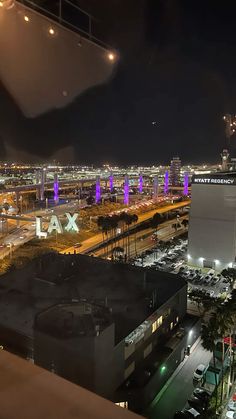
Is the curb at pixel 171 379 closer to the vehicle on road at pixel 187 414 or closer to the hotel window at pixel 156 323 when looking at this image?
the vehicle on road at pixel 187 414

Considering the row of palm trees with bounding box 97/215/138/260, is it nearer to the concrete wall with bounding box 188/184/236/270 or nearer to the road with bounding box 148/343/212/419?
the concrete wall with bounding box 188/184/236/270

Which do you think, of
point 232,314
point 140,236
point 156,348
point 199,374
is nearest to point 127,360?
point 156,348

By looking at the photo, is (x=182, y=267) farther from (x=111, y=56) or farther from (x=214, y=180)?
(x=111, y=56)

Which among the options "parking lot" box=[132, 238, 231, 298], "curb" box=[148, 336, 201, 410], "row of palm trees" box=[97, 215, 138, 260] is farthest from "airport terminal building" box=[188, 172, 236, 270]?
"curb" box=[148, 336, 201, 410]

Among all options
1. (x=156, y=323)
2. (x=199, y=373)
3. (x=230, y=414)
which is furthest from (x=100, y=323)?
(x=230, y=414)

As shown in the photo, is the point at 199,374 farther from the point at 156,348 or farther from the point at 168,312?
Result: the point at 168,312
